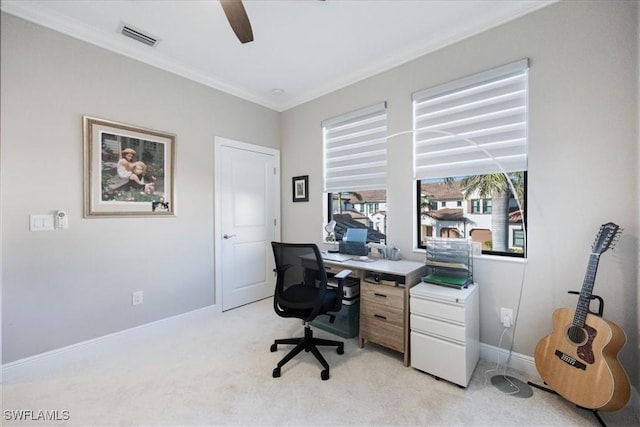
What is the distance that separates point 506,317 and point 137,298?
327 cm

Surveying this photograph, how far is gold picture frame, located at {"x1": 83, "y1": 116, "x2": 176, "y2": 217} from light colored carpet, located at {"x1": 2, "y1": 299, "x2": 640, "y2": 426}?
1.23 m

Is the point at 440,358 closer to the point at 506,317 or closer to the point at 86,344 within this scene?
the point at 506,317

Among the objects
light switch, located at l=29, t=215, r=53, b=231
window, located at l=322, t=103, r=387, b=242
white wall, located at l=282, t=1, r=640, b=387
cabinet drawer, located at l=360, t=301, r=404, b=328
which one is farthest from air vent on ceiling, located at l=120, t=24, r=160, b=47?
cabinet drawer, located at l=360, t=301, r=404, b=328

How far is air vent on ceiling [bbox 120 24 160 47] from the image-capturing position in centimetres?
227

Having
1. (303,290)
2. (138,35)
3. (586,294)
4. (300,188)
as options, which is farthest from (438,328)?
(138,35)

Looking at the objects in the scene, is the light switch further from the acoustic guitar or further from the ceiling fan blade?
the acoustic guitar

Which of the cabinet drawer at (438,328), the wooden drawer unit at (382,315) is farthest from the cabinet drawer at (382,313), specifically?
the cabinet drawer at (438,328)

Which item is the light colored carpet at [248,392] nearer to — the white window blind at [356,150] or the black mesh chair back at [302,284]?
the black mesh chair back at [302,284]

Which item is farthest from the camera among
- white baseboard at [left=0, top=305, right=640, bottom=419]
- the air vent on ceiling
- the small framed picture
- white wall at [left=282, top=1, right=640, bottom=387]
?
the small framed picture

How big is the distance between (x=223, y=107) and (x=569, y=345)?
3779 millimetres

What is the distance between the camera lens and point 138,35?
2357mm

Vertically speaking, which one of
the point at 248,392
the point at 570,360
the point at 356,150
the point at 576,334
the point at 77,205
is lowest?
the point at 248,392

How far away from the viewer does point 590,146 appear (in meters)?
1.79

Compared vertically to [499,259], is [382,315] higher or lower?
lower
